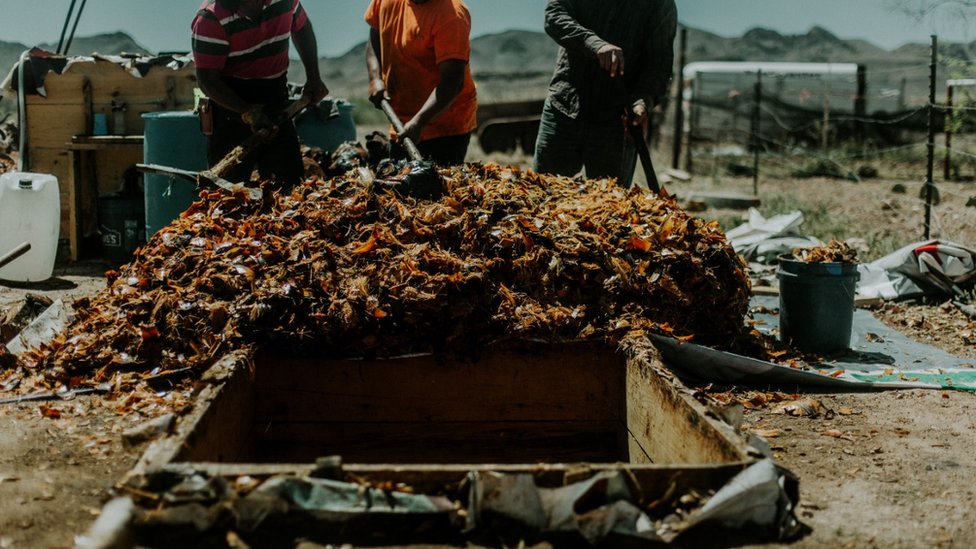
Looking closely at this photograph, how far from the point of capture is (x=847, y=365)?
441cm

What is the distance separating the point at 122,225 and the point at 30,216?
628 millimetres

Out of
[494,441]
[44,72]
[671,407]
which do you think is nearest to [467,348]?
[494,441]

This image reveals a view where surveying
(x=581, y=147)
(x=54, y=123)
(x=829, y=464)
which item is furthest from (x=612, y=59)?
(x=54, y=123)

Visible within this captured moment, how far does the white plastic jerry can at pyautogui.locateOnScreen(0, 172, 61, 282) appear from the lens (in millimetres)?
6066

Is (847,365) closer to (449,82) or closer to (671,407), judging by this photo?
(671,407)

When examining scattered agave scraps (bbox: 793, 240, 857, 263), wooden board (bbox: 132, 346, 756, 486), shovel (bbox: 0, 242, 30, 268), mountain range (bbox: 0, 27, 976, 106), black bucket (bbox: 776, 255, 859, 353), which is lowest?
wooden board (bbox: 132, 346, 756, 486)

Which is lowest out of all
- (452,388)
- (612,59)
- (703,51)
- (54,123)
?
(452,388)

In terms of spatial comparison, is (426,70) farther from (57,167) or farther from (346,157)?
(57,167)

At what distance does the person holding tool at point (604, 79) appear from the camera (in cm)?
526

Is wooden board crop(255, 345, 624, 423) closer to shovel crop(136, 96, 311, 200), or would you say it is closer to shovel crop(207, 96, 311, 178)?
shovel crop(136, 96, 311, 200)

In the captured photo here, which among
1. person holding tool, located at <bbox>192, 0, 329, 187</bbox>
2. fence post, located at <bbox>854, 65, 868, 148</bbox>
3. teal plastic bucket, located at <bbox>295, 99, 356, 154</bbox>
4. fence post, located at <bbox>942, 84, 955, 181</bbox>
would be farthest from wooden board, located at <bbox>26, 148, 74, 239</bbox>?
fence post, located at <bbox>854, 65, 868, 148</bbox>

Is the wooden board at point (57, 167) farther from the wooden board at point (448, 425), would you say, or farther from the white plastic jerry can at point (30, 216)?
the wooden board at point (448, 425)

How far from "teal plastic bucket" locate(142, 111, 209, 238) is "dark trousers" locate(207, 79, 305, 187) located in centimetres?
77

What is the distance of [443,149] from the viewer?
16.8ft
